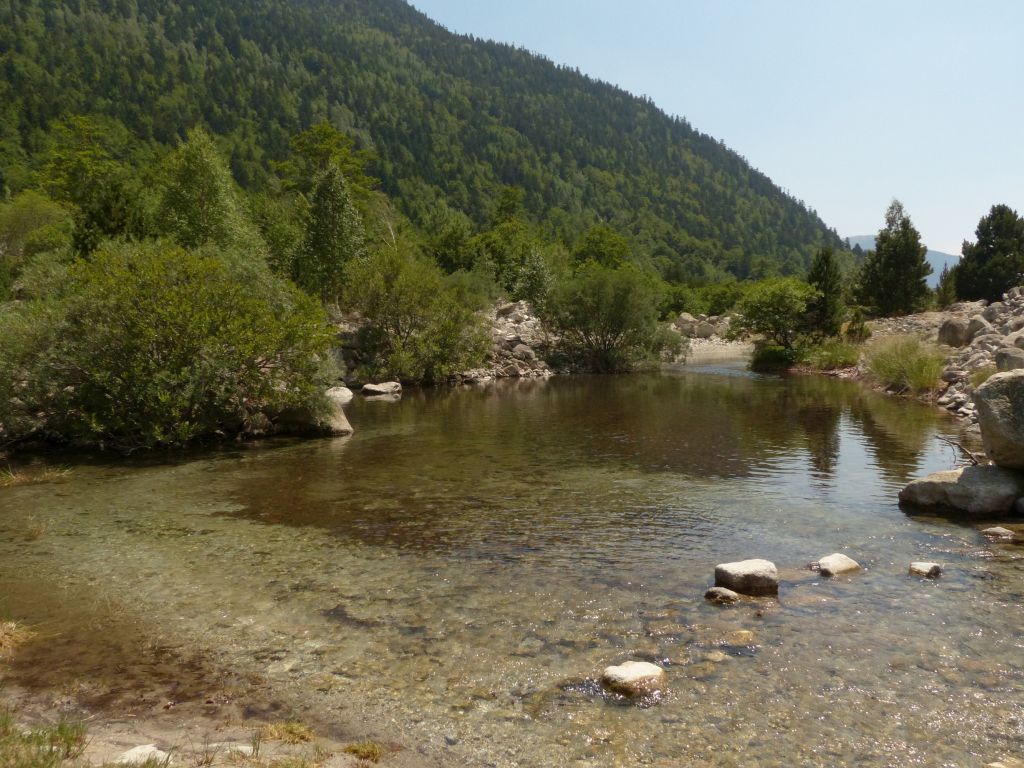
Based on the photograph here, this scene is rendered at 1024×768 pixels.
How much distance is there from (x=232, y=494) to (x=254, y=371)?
713cm

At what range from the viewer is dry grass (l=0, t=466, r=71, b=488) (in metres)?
17.0

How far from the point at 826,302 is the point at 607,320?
1844 cm

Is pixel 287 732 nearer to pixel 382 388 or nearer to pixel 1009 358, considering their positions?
pixel 1009 358

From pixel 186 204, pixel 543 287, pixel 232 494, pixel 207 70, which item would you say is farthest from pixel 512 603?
pixel 207 70

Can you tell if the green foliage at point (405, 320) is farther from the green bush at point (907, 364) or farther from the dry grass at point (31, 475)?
the green bush at point (907, 364)

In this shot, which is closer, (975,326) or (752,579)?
(752,579)

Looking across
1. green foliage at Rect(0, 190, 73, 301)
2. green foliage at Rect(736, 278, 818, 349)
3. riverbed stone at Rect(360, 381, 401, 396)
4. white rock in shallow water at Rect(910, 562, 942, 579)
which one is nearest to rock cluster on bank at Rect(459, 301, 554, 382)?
riverbed stone at Rect(360, 381, 401, 396)

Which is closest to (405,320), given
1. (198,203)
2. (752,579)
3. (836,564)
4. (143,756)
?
(198,203)

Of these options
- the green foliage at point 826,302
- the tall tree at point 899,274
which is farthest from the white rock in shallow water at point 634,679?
the tall tree at point 899,274

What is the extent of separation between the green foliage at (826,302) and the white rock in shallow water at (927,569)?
49012 millimetres

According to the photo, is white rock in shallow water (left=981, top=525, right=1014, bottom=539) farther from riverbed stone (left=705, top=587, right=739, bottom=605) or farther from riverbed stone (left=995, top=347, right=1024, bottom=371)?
riverbed stone (left=995, top=347, right=1024, bottom=371)

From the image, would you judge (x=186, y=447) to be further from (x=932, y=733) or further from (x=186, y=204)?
(x=186, y=204)

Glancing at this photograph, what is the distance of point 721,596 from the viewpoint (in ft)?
31.3

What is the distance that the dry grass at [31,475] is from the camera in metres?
17.0
